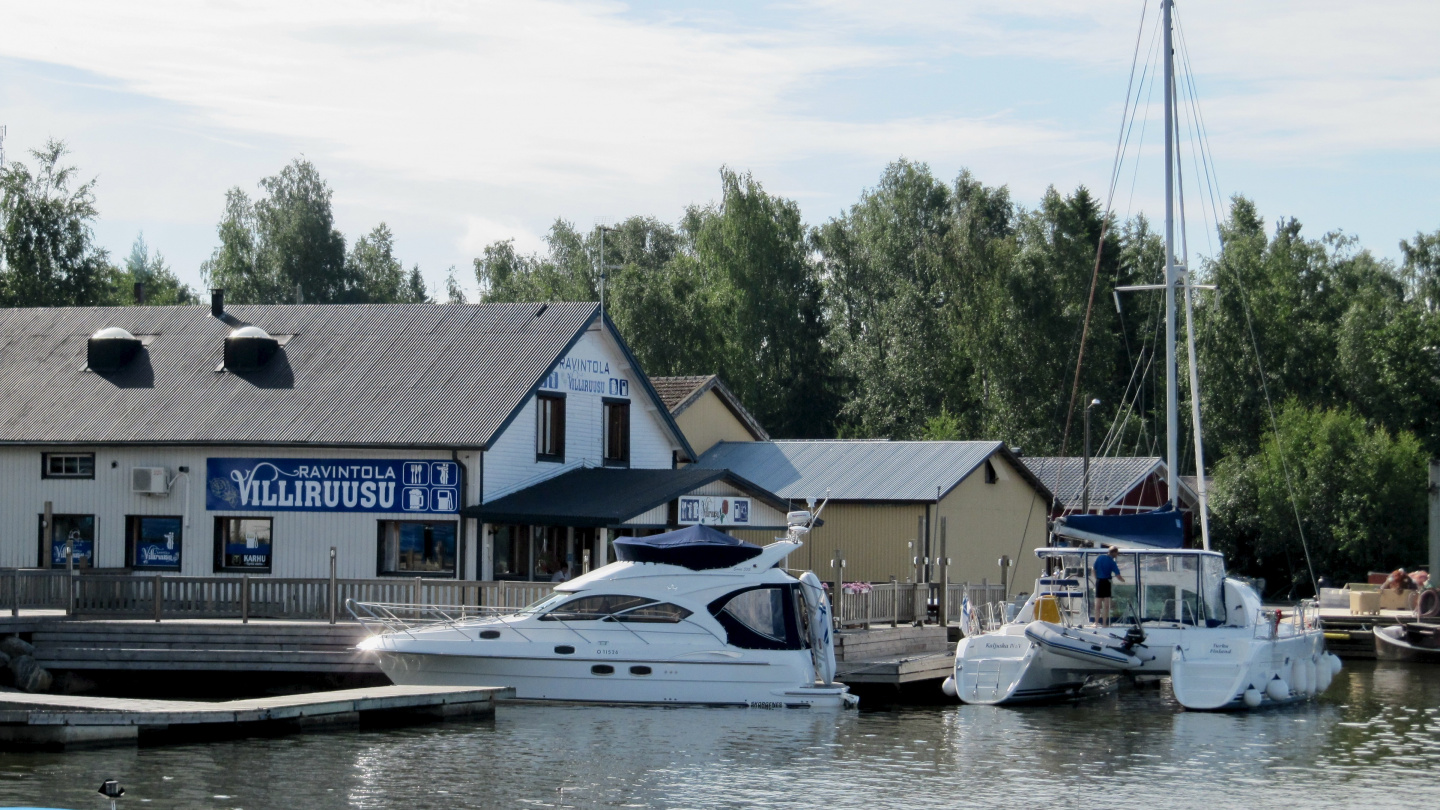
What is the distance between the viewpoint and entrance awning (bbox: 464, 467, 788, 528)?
31.5 meters

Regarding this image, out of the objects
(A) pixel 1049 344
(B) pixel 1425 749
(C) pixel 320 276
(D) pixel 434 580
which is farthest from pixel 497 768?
(C) pixel 320 276

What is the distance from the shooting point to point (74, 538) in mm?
33750

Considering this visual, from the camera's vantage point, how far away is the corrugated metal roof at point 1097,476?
5497 centimetres

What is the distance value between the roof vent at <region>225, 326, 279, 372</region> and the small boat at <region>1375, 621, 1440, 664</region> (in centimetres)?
2655

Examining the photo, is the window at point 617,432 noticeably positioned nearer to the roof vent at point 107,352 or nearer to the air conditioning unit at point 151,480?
the air conditioning unit at point 151,480

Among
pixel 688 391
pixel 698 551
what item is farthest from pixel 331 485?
pixel 688 391

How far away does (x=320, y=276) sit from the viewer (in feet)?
261

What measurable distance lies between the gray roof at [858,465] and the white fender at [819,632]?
15.7 meters

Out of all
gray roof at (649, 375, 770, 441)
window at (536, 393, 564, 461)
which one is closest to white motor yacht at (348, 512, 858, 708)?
window at (536, 393, 564, 461)

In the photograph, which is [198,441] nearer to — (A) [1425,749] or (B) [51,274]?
(A) [1425,749]

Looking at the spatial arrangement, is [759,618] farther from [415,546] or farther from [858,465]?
[858,465]

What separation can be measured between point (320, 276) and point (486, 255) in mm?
11305

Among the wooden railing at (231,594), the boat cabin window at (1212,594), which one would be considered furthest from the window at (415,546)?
the boat cabin window at (1212,594)

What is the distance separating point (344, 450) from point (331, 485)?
730 millimetres
